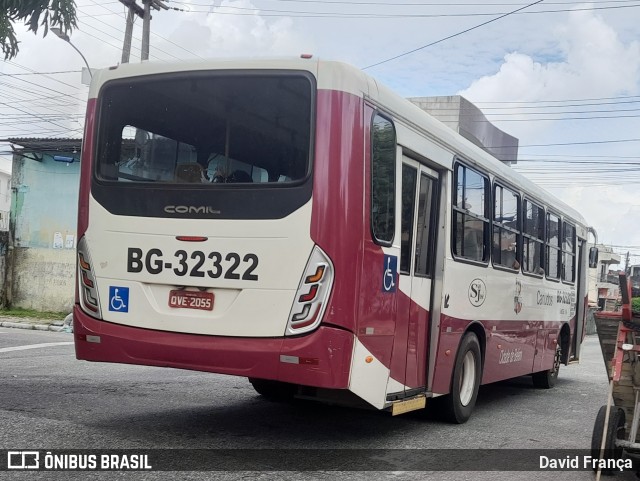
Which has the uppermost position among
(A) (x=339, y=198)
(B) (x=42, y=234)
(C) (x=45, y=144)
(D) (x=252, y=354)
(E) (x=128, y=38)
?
(E) (x=128, y=38)

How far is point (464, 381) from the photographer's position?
8.58 m

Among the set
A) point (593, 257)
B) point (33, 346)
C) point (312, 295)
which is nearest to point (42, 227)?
point (33, 346)

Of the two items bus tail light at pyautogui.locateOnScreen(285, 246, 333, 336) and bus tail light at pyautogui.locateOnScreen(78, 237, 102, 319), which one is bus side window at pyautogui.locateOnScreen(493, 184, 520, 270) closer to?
bus tail light at pyautogui.locateOnScreen(285, 246, 333, 336)

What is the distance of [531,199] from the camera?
1084cm

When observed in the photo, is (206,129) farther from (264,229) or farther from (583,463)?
(583,463)

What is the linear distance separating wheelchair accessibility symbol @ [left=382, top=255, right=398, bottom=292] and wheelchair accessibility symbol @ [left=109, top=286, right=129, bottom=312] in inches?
83.7

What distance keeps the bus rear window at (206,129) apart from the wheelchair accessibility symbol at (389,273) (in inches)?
43.3

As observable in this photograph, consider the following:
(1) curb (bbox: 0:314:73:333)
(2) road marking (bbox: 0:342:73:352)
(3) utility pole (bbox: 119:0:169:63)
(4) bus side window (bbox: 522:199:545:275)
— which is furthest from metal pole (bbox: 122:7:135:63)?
(4) bus side window (bbox: 522:199:545:275)

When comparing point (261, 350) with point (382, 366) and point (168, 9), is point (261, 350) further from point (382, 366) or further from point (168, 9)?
point (168, 9)

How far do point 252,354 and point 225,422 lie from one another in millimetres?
1795

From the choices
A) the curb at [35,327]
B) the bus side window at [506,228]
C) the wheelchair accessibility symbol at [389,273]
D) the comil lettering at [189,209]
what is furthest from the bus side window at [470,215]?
the curb at [35,327]

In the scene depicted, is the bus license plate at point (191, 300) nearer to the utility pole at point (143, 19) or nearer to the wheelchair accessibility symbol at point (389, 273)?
the wheelchair accessibility symbol at point (389, 273)

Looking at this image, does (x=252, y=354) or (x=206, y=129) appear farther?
(x=206, y=129)

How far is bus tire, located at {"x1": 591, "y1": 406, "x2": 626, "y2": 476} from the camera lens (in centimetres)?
588
